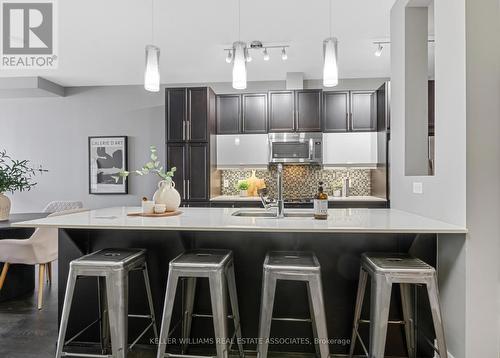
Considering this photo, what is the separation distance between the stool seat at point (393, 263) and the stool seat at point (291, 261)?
0.30 m

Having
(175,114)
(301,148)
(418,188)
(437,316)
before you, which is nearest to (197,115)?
(175,114)

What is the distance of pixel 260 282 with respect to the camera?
222cm

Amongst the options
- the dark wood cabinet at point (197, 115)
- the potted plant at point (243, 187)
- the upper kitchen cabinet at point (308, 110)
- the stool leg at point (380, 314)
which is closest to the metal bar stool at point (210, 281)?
the stool leg at point (380, 314)

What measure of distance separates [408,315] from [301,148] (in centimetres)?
287

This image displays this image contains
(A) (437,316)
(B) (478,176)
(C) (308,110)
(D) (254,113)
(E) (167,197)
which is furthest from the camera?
(D) (254,113)

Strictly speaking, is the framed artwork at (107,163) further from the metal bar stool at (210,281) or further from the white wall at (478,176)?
the white wall at (478,176)

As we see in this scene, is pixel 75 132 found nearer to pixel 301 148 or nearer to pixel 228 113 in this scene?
pixel 228 113

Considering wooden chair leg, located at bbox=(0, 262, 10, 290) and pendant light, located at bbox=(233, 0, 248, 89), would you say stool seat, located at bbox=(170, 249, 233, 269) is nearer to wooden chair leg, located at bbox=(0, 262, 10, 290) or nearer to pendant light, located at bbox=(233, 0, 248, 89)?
pendant light, located at bbox=(233, 0, 248, 89)

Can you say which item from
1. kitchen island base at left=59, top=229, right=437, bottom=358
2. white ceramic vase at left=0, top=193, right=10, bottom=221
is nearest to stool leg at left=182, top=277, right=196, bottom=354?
kitchen island base at left=59, top=229, right=437, bottom=358

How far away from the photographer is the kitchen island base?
2.14 m

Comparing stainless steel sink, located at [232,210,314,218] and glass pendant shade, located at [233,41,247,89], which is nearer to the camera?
glass pendant shade, located at [233,41,247,89]

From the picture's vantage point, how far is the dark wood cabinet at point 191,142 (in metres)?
4.50

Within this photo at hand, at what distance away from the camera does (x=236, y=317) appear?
6.81 feet

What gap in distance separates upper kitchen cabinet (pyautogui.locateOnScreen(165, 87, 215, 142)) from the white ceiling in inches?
15.3
